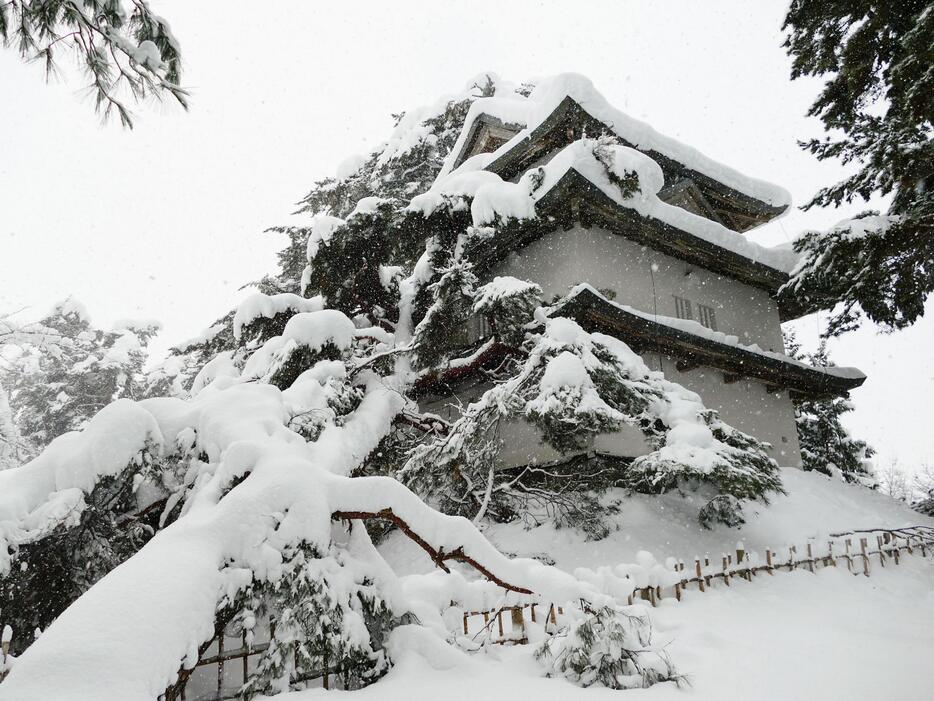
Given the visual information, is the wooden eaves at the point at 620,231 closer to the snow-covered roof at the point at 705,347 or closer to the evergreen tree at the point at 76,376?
the snow-covered roof at the point at 705,347

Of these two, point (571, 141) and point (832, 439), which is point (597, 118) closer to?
point (571, 141)

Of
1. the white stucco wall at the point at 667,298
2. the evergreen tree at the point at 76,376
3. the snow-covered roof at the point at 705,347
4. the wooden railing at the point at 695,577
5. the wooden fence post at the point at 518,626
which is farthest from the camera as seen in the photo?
the evergreen tree at the point at 76,376

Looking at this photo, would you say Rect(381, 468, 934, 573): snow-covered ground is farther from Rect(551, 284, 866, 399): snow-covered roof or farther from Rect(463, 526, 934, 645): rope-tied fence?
Rect(551, 284, 866, 399): snow-covered roof

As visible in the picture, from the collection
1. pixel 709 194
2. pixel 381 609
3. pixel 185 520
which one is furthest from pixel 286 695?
pixel 709 194

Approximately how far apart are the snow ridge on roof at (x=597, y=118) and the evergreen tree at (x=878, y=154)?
18.5 feet

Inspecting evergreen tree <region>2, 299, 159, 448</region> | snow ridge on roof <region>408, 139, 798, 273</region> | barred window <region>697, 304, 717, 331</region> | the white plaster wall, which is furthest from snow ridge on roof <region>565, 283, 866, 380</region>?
evergreen tree <region>2, 299, 159, 448</region>

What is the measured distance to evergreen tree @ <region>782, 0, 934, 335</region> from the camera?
5.99 metres

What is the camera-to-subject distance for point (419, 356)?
9523mm

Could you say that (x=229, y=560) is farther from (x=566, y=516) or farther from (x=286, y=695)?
(x=566, y=516)

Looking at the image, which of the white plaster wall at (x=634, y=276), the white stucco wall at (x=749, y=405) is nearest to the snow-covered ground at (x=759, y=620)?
the white stucco wall at (x=749, y=405)

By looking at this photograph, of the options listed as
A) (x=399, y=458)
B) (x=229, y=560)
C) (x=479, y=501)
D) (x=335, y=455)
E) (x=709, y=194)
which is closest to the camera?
(x=229, y=560)

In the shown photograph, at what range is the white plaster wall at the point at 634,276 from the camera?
40.2ft

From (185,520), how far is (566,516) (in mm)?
7117

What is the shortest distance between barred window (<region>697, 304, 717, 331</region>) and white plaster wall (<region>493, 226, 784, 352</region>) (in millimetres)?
144
